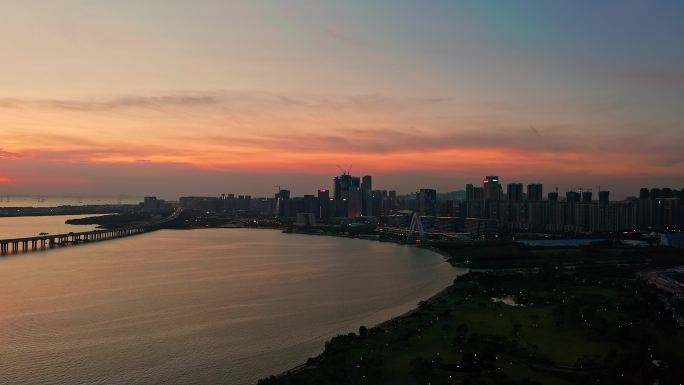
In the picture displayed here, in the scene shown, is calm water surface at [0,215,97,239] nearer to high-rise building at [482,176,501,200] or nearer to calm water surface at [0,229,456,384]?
calm water surface at [0,229,456,384]

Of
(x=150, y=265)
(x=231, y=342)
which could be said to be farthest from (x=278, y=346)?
(x=150, y=265)

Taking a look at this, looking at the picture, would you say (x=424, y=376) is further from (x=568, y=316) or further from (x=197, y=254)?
(x=197, y=254)

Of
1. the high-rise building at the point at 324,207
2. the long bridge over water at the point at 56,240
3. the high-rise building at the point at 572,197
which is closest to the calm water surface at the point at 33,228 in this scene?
the long bridge over water at the point at 56,240

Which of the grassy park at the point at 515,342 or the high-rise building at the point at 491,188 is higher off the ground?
the high-rise building at the point at 491,188

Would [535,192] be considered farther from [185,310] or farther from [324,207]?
[185,310]

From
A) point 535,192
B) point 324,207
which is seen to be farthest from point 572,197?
point 324,207

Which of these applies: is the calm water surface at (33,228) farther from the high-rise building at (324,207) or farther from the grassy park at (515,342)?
the grassy park at (515,342)
